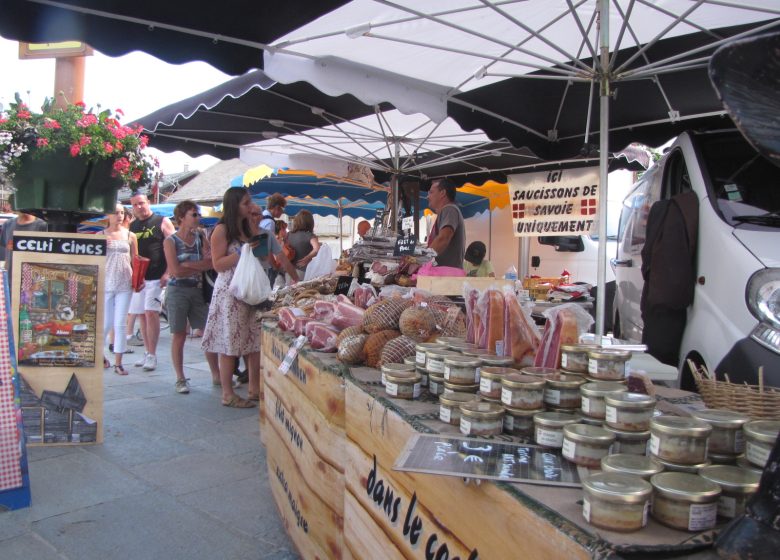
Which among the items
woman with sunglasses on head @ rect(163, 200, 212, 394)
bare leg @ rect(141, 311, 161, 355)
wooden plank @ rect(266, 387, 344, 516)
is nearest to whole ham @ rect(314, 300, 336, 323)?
wooden plank @ rect(266, 387, 344, 516)

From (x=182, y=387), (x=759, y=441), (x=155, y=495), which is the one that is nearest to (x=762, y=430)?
(x=759, y=441)

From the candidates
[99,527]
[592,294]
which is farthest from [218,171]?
[99,527]

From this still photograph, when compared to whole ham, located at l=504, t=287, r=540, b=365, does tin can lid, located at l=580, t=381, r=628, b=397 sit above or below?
below

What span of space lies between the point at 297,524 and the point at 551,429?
1866 millimetres

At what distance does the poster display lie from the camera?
10.7 ft

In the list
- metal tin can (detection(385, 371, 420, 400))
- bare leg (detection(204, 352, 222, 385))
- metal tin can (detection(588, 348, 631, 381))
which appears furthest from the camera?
bare leg (detection(204, 352, 222, 385))

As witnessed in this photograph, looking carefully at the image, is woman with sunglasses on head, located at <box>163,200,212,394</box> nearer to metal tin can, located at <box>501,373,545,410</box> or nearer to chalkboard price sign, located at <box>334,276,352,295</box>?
chalkboard price sign, located at <box>334,276,352,295</box>

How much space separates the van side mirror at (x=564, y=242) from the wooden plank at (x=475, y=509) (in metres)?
7.64

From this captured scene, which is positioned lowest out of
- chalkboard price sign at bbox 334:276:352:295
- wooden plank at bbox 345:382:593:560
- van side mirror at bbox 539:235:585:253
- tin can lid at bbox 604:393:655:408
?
wooden plank at bbox 345:382:593:560

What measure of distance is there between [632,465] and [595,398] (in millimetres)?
301

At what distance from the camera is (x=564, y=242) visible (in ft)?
29.9

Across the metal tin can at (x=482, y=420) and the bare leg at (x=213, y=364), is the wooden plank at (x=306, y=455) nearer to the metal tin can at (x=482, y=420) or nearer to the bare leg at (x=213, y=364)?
the metal tin can at (x=482, y=420)

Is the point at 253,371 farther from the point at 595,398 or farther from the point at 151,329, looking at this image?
the point at 595,398

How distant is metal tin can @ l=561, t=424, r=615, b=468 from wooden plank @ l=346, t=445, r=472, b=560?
0.85ft
